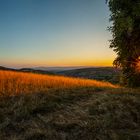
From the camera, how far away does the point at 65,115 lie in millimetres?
10891

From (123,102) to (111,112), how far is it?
165 cm

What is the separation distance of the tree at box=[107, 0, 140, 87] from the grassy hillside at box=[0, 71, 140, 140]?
7.86 m

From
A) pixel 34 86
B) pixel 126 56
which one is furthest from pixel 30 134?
pixel 126 56

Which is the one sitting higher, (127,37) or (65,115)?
(127,37)

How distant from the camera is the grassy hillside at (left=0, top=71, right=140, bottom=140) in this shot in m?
9.43

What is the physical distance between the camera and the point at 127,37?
22438 mm

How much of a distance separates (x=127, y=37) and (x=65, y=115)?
12981 mm

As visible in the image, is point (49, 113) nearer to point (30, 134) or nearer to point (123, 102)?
point (30, 134)

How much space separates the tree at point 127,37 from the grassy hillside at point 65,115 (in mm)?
7864

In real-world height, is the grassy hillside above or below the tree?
below

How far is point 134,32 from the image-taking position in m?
21.9

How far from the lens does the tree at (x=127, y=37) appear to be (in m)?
20.4

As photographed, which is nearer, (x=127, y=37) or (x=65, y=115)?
(x=65, y=115)

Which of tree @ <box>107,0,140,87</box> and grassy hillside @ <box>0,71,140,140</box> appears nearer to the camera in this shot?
grassy hillside @ <box>0,71,140,140</box>
